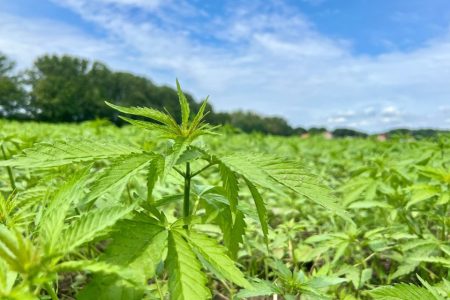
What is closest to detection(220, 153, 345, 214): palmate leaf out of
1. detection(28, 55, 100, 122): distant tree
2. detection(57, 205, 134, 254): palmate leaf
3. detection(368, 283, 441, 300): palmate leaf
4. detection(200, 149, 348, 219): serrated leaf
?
detection(200, 149, 348, 219): serrated leaf

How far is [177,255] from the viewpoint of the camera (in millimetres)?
856

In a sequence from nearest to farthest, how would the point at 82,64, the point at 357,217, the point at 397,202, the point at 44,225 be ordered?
the point at 44,225 → the point at 397,202 → the point at 357,217 → the point at 82,64

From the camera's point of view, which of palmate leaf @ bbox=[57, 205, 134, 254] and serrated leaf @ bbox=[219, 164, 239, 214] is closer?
palmate leaf @ bbox=[57, 205, 134, 254]

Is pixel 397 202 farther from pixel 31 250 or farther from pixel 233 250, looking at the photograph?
pixel 31 250

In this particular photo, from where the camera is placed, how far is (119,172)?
0.89 m

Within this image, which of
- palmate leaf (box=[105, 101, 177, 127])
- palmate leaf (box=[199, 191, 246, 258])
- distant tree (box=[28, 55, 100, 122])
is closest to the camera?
palmate leaf (box=[105, 101, 177, 127])

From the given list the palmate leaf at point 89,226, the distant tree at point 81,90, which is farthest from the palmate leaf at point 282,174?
the distant tree at point 81,90

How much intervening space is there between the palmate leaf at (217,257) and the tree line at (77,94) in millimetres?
24998

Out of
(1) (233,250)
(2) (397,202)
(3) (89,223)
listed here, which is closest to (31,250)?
(3) (89,223)

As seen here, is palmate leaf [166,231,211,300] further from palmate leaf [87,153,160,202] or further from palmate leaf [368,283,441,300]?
palmate leaf [368,283,441,300]

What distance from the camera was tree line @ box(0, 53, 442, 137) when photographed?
115 ft

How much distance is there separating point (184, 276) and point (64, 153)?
1.20 feet

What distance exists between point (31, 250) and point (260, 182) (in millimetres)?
408

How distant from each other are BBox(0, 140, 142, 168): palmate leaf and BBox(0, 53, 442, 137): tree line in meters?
24.9
